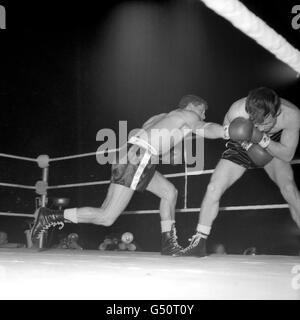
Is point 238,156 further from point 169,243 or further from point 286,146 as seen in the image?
point 169,243

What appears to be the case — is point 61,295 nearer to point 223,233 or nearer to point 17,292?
point 17,292

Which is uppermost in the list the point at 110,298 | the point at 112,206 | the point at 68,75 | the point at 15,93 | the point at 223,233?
the point at 68,75

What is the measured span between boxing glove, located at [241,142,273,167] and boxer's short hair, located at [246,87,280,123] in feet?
0.60

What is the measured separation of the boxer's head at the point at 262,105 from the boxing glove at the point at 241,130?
0.05 meters

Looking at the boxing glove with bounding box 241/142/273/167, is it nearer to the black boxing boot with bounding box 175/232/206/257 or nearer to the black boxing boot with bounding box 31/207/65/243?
the black boxing boot with bounding box 175/232/206/257

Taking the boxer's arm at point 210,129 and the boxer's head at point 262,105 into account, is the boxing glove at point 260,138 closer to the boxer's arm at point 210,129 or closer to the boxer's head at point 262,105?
the boxer's head at point 262,105

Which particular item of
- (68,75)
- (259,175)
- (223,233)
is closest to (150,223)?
(223,233)

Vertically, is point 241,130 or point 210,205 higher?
point 241,130

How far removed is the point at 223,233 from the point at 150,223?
1.23m

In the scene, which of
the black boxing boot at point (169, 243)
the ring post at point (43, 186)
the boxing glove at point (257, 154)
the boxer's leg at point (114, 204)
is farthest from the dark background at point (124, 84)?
the boxer's leg at point (114, 204)

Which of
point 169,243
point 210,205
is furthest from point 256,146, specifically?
point 169,243

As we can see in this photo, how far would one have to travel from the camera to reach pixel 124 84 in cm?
676

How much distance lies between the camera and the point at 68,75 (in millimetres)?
6020

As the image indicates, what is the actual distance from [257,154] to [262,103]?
298mm
